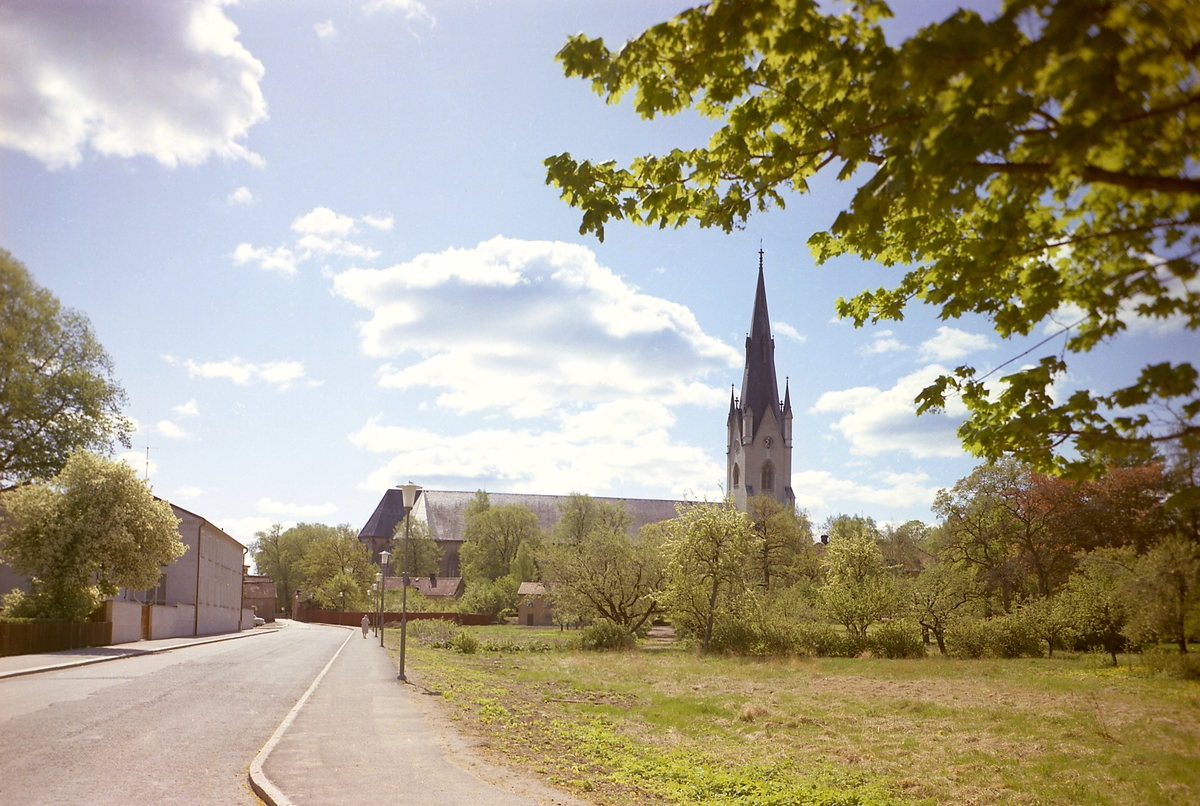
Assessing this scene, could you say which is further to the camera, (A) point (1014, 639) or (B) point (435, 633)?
(B) point (435, 633)

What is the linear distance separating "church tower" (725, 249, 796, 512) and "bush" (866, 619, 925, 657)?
57.1 metres

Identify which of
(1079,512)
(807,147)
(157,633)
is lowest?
(157,633)

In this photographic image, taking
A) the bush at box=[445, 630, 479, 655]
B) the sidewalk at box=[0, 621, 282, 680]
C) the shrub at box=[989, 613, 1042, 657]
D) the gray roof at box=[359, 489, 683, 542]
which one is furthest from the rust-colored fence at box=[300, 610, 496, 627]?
the shrub at box=[989, 613, 1042, 657]

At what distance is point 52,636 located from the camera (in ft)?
88.5

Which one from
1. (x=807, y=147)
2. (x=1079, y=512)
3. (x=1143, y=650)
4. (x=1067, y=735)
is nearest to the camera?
(x=807, y=147)

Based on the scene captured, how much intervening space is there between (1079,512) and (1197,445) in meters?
32.7

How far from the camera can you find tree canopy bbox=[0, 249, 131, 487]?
1169cm

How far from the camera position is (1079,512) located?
105 feet

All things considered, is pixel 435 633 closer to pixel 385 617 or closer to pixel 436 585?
pixel 385 617

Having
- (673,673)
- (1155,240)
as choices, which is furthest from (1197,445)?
(673,673)

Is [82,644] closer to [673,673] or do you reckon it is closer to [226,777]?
[673,673]

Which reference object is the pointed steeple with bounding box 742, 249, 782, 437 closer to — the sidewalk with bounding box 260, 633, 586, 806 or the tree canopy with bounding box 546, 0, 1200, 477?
the sidewalk with bounding box 260, 633, 586, 806

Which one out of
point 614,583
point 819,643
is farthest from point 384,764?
point 614,583

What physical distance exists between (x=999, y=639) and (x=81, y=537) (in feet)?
117
